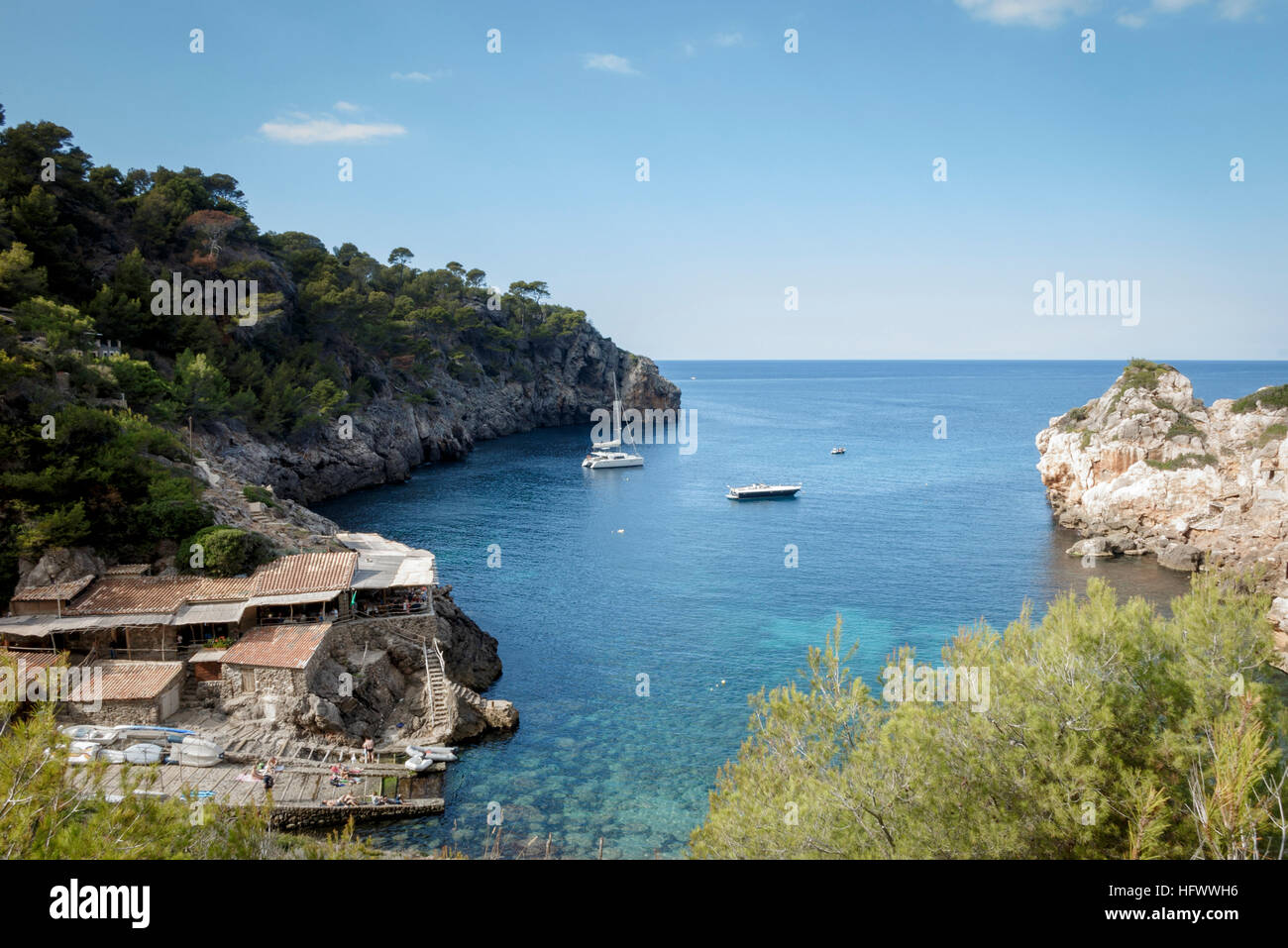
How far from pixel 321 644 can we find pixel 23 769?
2121 centimetres

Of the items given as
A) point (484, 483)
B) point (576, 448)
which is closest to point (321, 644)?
point (484, 483)

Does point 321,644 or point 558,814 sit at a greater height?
point 321,644

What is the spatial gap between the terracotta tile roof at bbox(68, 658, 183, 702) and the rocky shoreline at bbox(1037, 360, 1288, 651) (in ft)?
166

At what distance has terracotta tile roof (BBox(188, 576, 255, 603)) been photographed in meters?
30.5

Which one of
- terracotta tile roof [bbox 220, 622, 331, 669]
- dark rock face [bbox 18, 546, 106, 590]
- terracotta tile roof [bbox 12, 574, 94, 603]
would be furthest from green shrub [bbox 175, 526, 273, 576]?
terracotta tile roof [bbox 12, 574, 94, 603]

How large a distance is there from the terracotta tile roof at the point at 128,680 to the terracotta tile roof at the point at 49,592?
3.13 m

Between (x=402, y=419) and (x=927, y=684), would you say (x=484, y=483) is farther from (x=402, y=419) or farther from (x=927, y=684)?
(x=927, y=684)

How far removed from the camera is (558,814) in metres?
25.4

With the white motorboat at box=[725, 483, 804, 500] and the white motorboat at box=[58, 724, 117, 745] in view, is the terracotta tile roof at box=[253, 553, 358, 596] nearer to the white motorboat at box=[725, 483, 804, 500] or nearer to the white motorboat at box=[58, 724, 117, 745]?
the white motorboat at box=[58, 724, 117, 745]

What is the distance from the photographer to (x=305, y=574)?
32.2 m

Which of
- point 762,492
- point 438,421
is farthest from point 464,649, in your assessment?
point 438,421

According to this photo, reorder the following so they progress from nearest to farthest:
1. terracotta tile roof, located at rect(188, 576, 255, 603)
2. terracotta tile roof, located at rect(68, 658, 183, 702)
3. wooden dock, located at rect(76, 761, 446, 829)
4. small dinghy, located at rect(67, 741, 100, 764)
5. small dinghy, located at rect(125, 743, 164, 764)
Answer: small dinghy, located at rect(67, 741, 100, 764) < wooden dock, located at rect(76, 761, 446, 829) < small dinghy, located at rect(125, 743, 164, 764) < terracotta tile roof, located at rect(68, 658, 183, 702) < terracotta tile roof, located at rect(188, 576, 255, 603)

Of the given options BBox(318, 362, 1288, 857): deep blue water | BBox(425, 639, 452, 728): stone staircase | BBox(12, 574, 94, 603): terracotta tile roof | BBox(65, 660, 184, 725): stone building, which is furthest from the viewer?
BBox(425, 639, 452, 728): stone staircase

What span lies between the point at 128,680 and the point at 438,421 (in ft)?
238
